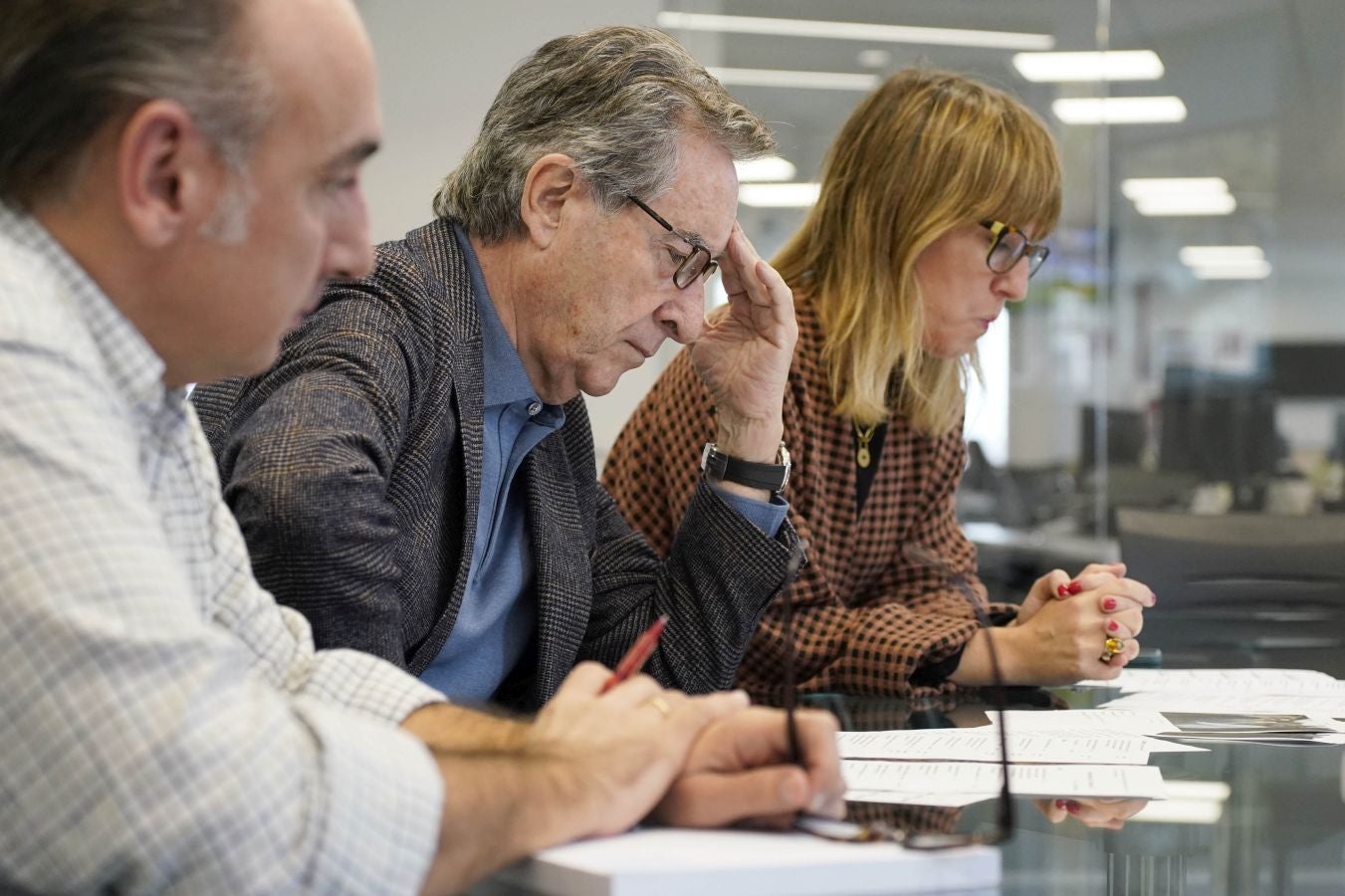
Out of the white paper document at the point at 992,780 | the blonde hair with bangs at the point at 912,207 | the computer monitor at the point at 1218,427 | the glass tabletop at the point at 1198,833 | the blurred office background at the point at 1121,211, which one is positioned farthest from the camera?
the computer monitor at the point at 1218,427

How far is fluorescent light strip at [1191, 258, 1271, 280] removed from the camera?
5.11 meters

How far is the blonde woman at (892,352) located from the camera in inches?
74.6

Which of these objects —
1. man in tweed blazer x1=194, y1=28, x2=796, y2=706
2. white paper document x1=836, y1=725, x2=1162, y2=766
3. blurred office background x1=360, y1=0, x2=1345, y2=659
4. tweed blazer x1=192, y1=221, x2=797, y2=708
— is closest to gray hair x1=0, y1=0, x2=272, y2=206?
tweed blazer x1=192, y1=221, x2=797, y2=708

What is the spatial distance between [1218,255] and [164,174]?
16.1ft

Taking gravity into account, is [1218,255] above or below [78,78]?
below

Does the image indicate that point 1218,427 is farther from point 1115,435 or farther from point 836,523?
point 836,523

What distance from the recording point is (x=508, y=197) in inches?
60.7

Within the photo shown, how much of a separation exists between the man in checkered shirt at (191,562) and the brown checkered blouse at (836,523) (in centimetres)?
77

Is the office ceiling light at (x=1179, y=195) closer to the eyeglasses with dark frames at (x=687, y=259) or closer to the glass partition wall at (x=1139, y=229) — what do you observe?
the glass partition wall at (x=1139, y=229)

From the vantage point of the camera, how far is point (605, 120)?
1.51m

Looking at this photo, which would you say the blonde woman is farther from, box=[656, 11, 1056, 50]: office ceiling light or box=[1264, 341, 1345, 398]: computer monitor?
box=[1264, 341, 1345, 398]: computer monitor

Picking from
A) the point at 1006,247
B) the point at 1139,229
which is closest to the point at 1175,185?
the point at 1139,229

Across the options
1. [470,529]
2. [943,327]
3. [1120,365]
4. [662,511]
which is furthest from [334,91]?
[1120,365]

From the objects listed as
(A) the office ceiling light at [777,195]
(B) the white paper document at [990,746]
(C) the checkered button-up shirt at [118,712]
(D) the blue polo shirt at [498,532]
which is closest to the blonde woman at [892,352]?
(D) the blue polo shirt at [498,532]
